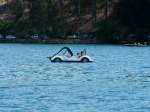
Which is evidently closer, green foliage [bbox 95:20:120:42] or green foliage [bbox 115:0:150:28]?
green foliage [bbox 115:0:150:28]

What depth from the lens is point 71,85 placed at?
55.8 meters

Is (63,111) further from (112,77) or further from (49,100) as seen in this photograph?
(112,77)

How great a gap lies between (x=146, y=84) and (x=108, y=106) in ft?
49.1

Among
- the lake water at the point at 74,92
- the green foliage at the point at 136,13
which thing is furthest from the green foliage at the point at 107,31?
the lake water at the point at 74,92

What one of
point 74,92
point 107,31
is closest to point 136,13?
point 107,31

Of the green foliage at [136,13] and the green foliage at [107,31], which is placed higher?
the green foliage at [136,13]

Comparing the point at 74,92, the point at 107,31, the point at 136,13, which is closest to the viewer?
the point at 74,92

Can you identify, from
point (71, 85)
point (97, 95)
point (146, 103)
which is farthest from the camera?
point (71, 85)

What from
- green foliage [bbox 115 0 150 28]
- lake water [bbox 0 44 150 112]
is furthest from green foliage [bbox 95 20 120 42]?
lake water [bbox 0 44 150 112]

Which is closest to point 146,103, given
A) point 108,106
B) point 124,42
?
point 108,106

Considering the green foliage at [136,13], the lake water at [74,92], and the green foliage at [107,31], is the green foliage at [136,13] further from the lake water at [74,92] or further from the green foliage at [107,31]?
the lake water at [74,92]

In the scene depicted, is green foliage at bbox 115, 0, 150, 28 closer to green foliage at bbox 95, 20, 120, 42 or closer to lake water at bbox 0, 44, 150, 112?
green foliage at bbox 95, 20, 120, 42

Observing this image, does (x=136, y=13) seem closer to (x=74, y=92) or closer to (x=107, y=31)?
(x=107, y=31)

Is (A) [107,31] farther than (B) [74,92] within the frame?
Yes
